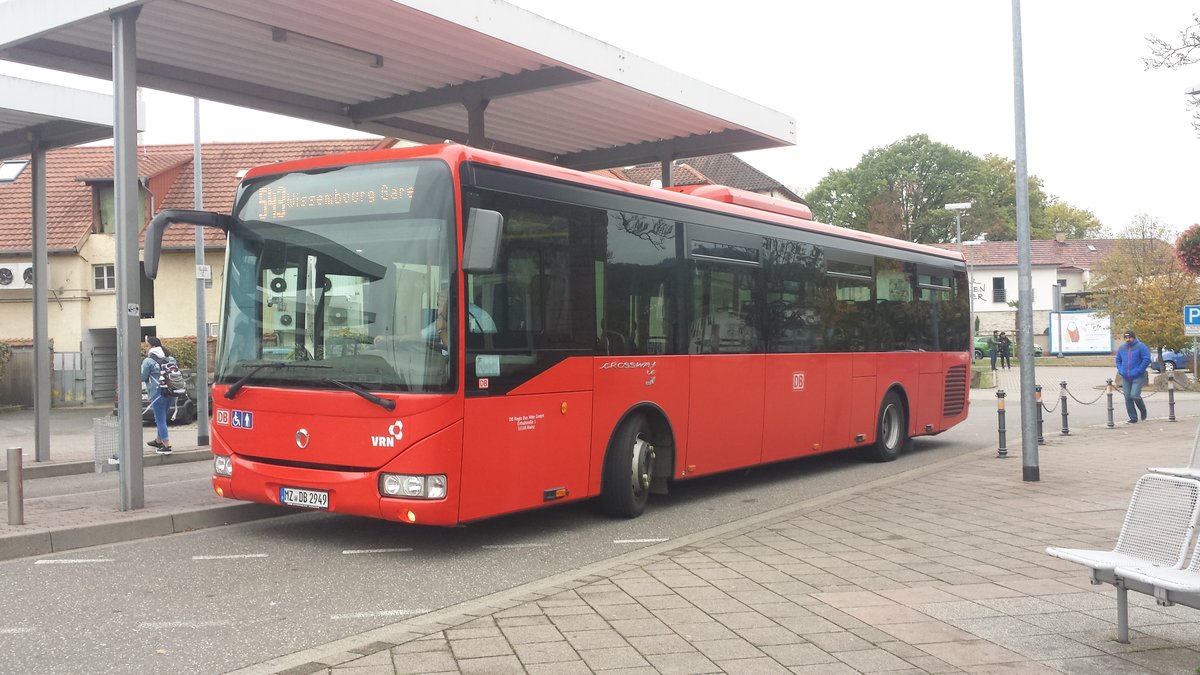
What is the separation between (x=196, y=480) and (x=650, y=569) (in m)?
7.67

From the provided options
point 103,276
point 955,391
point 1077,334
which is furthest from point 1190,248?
point 1077,334

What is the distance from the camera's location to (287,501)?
26.7 feet

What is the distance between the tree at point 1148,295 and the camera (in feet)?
119

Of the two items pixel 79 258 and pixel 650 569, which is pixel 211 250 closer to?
pixel 79 258

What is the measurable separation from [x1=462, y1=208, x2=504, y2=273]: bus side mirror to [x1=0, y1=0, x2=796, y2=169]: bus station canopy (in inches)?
120

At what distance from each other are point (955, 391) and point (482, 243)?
Result: 37.3 ft

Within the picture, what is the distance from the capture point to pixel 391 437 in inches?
302

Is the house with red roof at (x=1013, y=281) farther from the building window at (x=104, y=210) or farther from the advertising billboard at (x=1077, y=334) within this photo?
the building window at (x=104, y=210)

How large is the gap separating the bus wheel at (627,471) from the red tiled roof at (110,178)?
24953 mm

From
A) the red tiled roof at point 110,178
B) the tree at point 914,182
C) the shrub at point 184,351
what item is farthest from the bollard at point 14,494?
the tree at point 914,182

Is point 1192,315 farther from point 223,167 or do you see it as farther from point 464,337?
point 223,167

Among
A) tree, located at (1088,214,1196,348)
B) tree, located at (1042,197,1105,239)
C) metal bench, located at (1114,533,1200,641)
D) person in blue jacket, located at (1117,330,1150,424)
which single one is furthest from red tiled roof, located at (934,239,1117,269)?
metal bench, located at (1114,533,1200,641)

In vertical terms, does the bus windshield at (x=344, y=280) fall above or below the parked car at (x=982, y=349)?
above

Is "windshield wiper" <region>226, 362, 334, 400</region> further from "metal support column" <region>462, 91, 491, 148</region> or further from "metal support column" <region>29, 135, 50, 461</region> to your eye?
"metal support column" <region>29, 135, 50, 461</region>
